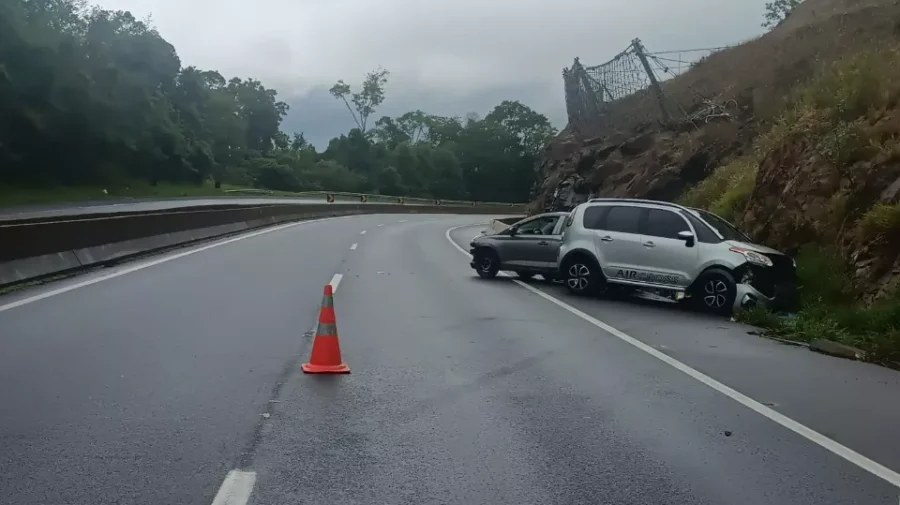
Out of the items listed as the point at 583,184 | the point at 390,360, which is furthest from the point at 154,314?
the point at 583,184

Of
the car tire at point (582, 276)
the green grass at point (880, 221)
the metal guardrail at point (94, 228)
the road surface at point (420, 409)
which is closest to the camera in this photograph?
the road surface at point (420, 409)

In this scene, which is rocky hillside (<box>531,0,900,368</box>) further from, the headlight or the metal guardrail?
the metal guardrail

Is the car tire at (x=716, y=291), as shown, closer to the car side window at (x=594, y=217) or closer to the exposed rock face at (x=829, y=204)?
the exposed rock face at (x=829, y=204)

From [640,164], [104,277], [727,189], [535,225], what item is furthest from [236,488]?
[640,164]

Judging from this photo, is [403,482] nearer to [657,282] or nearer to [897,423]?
[897,423]

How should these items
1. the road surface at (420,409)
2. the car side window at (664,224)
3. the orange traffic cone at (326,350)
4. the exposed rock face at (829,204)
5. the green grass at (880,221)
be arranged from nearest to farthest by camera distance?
the road surface at (420,409), the orange traffic cone at (326,350), the green grass at (880,221), the exposed rock face at (829,204), the car side window at (664,224)

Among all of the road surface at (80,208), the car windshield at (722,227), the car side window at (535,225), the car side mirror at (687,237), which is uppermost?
the car windshield at (722,227)

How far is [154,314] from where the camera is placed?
11875 mm

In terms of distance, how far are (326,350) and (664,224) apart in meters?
8.27

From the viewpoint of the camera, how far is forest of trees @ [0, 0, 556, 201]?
53.3 m

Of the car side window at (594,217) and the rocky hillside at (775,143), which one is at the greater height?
the rocky hillside at (775,143)

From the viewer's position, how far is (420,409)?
7395 mm

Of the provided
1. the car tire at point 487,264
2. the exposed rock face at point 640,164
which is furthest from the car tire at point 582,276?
the exposed rock face at point 640,164

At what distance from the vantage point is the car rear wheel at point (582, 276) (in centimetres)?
1608
